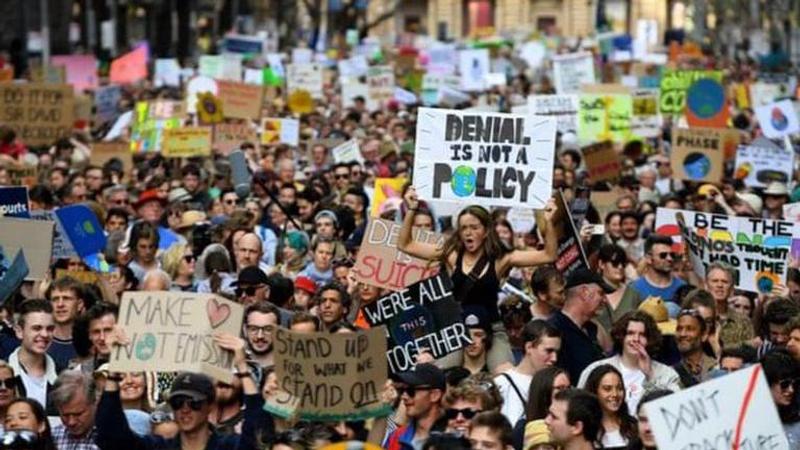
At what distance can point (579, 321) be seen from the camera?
1252cm

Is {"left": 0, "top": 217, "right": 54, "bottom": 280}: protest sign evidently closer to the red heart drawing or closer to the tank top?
the tank top

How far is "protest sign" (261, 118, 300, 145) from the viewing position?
89.7 ft

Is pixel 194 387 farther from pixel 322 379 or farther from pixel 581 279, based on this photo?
pixel 581 279

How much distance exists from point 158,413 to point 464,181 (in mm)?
4302

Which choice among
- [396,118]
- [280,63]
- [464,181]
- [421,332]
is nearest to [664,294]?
[464,181]

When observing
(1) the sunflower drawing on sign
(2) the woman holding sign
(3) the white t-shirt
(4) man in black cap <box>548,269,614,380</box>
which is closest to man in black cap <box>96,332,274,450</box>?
(3) the white t-shirt

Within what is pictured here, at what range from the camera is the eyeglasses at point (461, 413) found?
10133 mm

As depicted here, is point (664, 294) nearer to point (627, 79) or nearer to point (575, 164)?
point (575, 164)

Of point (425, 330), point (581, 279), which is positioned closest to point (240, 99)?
point (581, 279)

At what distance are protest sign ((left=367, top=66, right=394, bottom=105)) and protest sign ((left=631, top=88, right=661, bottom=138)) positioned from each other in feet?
30.5

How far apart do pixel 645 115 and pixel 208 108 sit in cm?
464

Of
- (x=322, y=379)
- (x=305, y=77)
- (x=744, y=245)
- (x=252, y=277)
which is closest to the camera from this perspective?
(x=322, y=379)

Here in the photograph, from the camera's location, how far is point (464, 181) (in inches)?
566

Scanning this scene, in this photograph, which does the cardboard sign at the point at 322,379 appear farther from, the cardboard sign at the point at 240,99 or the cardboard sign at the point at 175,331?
the cardboard sign at the point at 240,99
